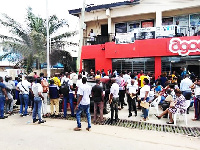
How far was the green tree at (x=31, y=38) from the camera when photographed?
17.6m

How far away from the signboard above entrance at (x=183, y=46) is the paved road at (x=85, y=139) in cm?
911

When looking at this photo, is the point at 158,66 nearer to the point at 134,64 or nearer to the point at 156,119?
the point at 134,64

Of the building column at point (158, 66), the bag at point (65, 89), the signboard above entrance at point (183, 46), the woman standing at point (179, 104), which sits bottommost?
the woman standing at point (179, 104)

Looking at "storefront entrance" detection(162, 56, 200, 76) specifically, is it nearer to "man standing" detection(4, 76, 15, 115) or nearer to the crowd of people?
the crowd of people

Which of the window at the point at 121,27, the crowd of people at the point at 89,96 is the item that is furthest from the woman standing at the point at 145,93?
the window at the point at 121,27

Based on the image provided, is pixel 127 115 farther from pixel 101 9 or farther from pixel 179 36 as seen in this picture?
pixel 101 9

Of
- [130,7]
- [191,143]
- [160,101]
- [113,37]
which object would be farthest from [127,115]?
[130,7]

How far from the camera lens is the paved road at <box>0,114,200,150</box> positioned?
5.16 m

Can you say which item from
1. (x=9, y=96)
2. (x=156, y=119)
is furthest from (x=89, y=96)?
(x=9, y=96)

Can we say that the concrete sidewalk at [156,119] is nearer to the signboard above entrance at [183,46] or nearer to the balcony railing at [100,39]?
the signboard above entrance at [183,46]

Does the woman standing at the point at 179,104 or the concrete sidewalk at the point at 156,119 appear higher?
the woman standing at the point at 179,104

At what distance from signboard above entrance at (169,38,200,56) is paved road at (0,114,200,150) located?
29.9 ft

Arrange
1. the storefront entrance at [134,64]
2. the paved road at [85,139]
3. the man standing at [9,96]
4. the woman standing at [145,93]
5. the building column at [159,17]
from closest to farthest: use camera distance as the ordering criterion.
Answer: the paved road at [85,139], the woman standing at [145,93], the man standing at [9,96], the storefront entrance at [134,64], the building column at [159,17]

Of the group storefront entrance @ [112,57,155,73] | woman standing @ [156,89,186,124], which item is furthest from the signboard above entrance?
woman standing @ [156,89,186,124]
